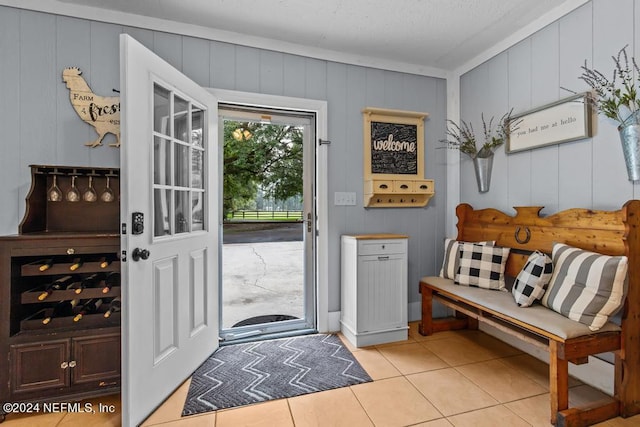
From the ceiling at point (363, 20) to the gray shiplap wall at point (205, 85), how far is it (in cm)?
14

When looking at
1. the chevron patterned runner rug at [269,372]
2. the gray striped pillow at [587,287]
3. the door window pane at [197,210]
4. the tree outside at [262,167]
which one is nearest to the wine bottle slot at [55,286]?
the door window pane at [197,210]

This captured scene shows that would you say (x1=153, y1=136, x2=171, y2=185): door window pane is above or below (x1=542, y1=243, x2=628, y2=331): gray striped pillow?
above

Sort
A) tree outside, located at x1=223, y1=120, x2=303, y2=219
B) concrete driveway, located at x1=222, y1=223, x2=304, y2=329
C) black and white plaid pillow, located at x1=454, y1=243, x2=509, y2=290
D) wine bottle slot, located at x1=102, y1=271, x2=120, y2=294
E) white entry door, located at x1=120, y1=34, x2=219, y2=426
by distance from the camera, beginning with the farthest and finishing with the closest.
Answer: concrete driveway, located at x1=222, y1=223, x2=304, y2=329 → tree outside, located at x1=223, y1=120, x2=303, y2=219 → black and white plaid pillow, located at x1=454, y1=243, x2=509, y2=290 → wine bottle slot, located at x1=102, y1=271, x2=120, y2=294 → white entry door, located at x1=120, y1=34, x2=219, y2=426

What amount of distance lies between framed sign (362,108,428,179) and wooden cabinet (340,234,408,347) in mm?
701

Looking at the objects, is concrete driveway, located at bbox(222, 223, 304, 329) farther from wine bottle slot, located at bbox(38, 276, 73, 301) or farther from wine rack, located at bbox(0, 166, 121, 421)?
wine bottle slot, located at bbox(38, 276, 73, 301)

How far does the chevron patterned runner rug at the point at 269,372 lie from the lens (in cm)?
184

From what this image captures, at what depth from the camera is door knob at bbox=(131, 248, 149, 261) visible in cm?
157

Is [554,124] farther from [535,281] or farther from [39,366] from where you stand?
[39,366]

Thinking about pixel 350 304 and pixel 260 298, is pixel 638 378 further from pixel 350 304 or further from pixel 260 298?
pixel 260 298

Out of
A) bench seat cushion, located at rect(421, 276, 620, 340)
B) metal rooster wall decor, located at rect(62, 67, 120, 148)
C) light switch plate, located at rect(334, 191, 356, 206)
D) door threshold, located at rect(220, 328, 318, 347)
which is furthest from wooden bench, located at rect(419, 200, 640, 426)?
metal rooster wall decor, located at rect(62, 67, 120, 148)

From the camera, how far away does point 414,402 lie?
177 centimetres

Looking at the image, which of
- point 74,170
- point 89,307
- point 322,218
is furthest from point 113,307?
point 322,218

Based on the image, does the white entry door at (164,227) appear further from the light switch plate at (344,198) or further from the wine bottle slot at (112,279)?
the light switch plate at (344,198)

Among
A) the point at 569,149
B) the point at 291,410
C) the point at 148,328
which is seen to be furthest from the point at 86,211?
the point at 569,149
